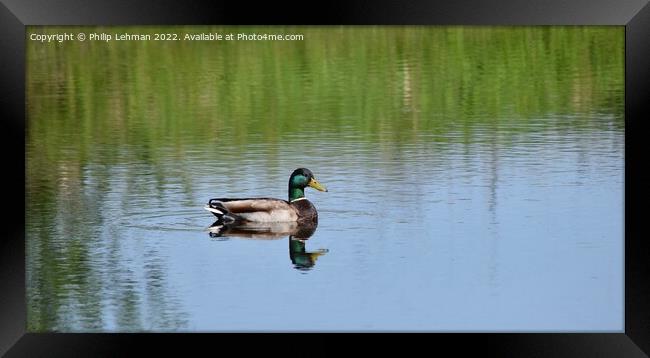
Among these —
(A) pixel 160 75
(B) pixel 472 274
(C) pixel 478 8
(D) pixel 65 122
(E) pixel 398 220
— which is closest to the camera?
(C) pixel 478 8

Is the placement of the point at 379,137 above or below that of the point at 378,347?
above

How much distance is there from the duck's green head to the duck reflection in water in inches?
10.3

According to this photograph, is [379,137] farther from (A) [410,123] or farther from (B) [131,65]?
(B) [131,65]

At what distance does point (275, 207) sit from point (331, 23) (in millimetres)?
4903

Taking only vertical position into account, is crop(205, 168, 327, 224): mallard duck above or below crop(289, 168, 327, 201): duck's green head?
below

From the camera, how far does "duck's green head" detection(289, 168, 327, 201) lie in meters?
11.6

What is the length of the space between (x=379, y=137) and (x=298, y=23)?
16.6 feet

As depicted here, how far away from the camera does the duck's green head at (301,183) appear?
11.6 meters

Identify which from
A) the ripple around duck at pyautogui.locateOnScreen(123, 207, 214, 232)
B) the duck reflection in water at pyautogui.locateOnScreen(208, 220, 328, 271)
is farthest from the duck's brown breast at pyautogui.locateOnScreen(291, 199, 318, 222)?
the ripple around duck at pyautogui.locateOnScreen(123, 207, 214, 232)

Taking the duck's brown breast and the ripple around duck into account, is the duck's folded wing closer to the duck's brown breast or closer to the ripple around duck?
the duck's brown breast

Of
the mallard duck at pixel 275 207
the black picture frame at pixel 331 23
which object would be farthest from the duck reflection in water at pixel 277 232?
the black picture frame at pixel 331 23

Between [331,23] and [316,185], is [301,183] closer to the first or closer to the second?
[316,185]

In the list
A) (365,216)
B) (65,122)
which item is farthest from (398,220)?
(65,122)
